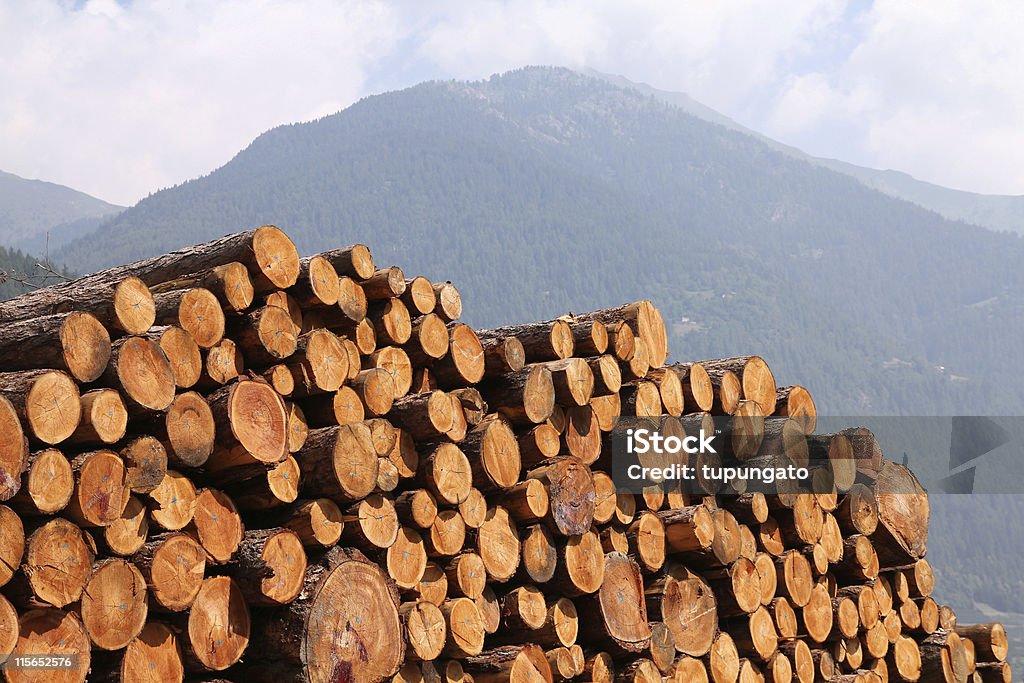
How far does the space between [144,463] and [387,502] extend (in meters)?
1.29

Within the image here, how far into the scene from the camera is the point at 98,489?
13.0 ft

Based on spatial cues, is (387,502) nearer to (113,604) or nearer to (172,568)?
(172,568)

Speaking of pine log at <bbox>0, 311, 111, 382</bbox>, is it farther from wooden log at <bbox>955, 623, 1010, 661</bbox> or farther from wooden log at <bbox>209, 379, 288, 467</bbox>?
wooden log at <bbox>955, 623, 1010, 661</bbox>

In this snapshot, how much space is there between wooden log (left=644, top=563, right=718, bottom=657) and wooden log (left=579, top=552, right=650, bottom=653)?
144mm

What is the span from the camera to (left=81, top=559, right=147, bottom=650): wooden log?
3885 mm

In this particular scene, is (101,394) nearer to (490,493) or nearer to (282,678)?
(282,678)

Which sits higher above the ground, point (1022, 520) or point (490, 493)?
point (490, 493)

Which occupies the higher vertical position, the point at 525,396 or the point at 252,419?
the point at 252,419

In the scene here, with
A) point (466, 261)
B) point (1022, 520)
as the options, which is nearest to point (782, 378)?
point (1022, 520)

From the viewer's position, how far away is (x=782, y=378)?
148 meters

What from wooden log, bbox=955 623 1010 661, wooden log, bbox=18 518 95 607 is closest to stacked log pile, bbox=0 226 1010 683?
wooden log, bbox=18 518 95 607

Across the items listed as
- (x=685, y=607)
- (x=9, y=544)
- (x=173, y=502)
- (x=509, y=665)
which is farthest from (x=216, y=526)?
(x=685, y=607)

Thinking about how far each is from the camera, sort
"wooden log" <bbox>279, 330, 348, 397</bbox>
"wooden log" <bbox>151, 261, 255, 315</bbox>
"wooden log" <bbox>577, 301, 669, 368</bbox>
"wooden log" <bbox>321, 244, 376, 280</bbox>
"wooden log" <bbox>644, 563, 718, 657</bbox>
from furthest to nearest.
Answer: "wooden log" <bbox>577, 301, 669, 368</bbox>, "wooden log" <bbox>644, 563, 718, 657</bbox>, "wooden log" <bbox>321, 244, 376, 280</bbox>, "wooden log" <bbox>279, 330, 348, 397</bbox>, "wooden log" <bbox>151, 261, 255, 315</bbox>

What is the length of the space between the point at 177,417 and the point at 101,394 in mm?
392
